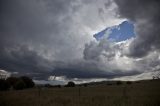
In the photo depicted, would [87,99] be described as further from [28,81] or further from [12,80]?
[12,80]

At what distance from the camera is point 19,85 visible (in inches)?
3723

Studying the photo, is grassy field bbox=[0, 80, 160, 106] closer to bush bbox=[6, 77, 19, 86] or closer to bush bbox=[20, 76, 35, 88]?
bush bbox=[20, 76, 35, 88]

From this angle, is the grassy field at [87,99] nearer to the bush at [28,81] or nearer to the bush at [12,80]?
the bush at [28,81]

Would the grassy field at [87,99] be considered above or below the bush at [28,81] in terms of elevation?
below

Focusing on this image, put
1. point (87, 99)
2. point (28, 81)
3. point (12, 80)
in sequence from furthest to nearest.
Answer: point (12, 80) < point (28, 81) < point (87, 99)

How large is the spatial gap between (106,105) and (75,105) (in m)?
3.11

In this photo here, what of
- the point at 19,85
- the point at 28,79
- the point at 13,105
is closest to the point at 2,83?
the point at 19,85

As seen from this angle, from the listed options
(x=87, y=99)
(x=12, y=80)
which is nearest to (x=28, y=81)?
(x=12, y=80)

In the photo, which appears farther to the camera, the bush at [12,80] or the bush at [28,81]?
the bush at [12,80]

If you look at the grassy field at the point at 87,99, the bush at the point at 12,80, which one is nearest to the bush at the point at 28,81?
the bush at the point at 12,80

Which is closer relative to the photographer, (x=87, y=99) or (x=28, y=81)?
(x=87, y=99)

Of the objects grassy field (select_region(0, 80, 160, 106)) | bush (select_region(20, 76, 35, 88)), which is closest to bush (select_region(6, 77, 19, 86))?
bush (select_region(20, 76, 35, 88))

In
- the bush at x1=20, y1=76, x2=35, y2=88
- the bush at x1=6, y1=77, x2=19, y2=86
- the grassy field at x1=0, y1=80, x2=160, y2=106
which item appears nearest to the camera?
the grassy field at x1=0, y1=80, x2=160, y2=106

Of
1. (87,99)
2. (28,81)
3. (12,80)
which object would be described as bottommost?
(87,99)
